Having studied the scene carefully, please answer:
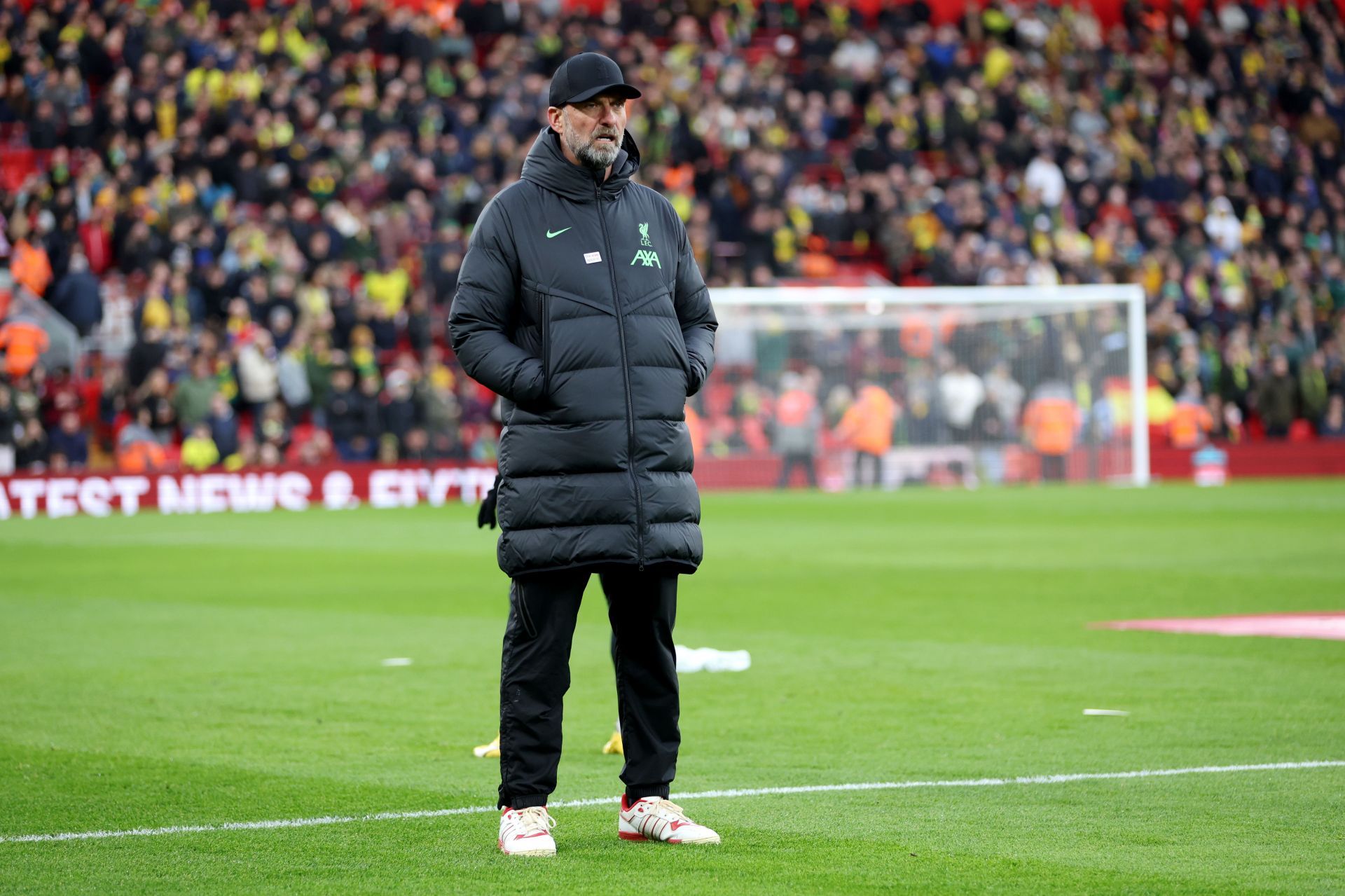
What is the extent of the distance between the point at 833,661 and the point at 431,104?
23.0 m

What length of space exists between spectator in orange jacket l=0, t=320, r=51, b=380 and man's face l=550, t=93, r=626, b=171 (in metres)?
22.4

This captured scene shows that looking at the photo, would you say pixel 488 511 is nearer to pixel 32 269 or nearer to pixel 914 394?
pixel 32 269

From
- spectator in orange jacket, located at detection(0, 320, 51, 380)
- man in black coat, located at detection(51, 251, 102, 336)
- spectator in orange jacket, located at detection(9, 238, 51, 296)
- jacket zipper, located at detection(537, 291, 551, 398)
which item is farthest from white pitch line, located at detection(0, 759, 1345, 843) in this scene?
spectator in orange jacket, located at detection(9, 238, 51, 296)

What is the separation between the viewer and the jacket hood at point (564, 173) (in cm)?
593

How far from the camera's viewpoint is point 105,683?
34.2ft

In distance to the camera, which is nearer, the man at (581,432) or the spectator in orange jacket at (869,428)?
the man at (581,432)

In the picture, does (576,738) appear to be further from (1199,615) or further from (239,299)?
(239,299)

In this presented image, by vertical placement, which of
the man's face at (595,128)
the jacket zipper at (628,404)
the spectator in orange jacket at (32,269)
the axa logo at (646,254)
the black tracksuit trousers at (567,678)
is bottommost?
the black tracksuit trousers at (567,678)

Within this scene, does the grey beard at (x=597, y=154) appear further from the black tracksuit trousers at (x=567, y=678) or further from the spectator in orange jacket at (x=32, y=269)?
the spectator in orange jacket at (x=32, y=269)

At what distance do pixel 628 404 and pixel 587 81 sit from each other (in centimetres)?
93

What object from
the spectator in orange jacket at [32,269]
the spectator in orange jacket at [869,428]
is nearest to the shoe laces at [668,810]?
the spectator in orange jacket at [32,269]

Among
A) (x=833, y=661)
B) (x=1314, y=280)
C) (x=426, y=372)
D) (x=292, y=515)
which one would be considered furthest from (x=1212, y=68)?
(x=833, y=661)

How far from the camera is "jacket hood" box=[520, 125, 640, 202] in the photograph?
593 centimetres

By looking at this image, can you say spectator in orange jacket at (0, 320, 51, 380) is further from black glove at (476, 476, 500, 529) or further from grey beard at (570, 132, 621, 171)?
grey beard at (570, 132, 621, 171)
